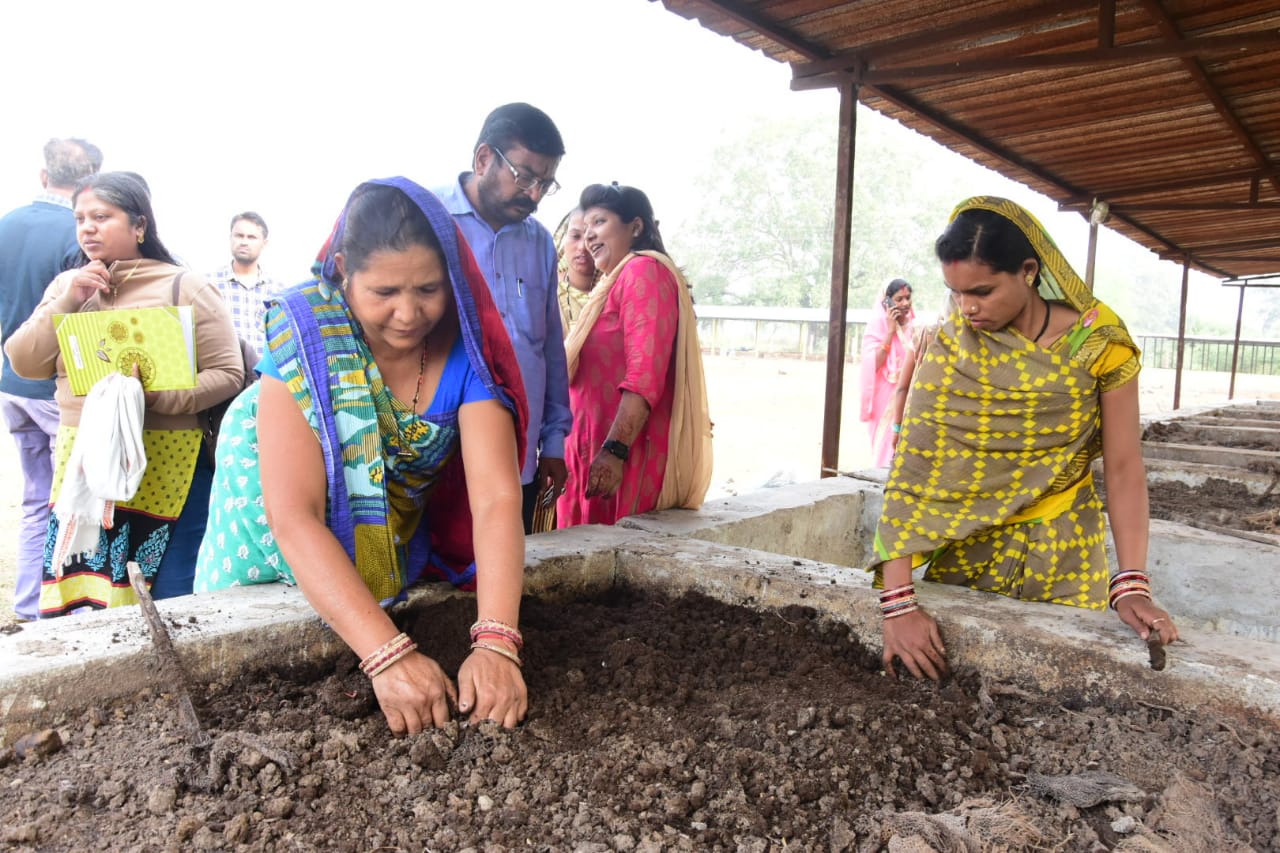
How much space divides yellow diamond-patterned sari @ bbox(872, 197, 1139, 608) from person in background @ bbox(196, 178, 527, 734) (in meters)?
0.85

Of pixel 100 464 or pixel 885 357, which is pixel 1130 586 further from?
pixel 885 357

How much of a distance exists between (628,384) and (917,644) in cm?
136

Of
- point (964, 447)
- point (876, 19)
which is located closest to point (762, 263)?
point (876, 19)

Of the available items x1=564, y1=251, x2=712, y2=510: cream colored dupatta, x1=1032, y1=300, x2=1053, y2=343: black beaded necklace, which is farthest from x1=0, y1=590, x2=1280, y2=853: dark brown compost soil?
x1=564, y1=251, x2=712, y2=510: cream colored dupatta

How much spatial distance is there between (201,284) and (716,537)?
187 centimetres

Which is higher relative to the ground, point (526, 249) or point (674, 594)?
point (526, 249)

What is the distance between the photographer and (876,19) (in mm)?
4266

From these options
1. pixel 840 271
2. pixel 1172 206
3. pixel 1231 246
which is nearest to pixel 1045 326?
pixel 840 271

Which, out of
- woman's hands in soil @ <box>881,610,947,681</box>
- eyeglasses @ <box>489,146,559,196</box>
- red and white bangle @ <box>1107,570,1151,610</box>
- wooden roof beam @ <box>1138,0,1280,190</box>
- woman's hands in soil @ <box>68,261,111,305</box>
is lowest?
woman's hands in soil @ <box>881,610,947,681</box>

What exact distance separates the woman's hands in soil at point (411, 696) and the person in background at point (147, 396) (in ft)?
4.98

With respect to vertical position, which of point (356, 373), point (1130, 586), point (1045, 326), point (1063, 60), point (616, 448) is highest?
point (1063, 60)

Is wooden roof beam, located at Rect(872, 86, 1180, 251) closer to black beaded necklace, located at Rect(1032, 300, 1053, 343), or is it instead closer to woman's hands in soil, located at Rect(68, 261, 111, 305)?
black beaded necklace, located at Rect(1032, 300, 1053, 343)

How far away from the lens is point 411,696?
1519 mm

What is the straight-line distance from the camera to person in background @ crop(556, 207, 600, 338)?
3.32 metres
